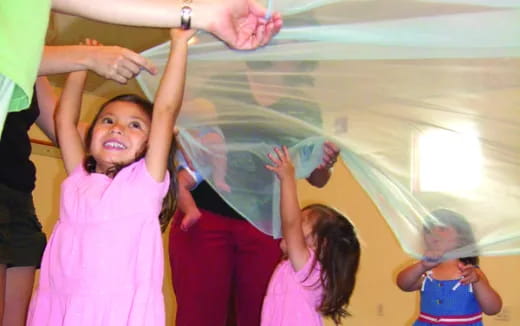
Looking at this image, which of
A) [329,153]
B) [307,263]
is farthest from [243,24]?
[307,263]

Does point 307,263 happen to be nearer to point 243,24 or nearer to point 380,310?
point 243,24

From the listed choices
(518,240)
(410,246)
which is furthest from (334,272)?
(518,240)

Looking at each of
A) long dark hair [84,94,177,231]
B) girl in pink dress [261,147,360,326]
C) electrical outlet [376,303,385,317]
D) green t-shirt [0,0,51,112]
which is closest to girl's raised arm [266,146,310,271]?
girl in pink dress [261,147,360,326]

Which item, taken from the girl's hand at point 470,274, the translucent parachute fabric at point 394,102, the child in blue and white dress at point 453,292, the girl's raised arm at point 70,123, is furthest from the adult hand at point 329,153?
the girl's hand at point 470,274

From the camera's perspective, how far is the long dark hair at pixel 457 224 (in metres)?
1.03

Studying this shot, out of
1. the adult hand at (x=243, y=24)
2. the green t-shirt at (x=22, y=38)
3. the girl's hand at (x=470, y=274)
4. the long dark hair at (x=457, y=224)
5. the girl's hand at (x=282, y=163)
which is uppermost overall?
the adult hand at (x=243, y=24)

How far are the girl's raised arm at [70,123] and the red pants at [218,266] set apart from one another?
0.36 m

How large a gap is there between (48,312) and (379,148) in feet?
1.88

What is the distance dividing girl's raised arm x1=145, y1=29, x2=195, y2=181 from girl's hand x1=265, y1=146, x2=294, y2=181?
1.06 ft

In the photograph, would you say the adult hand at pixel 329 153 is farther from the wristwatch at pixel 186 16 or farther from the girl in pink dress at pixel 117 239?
the wristwatch at pixel 186 16

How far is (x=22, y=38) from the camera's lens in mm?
472

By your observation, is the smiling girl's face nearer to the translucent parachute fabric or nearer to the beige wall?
the translucent parachute fabric

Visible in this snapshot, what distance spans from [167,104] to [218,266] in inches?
20.1

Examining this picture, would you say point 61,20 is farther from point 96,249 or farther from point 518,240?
point 518,240
